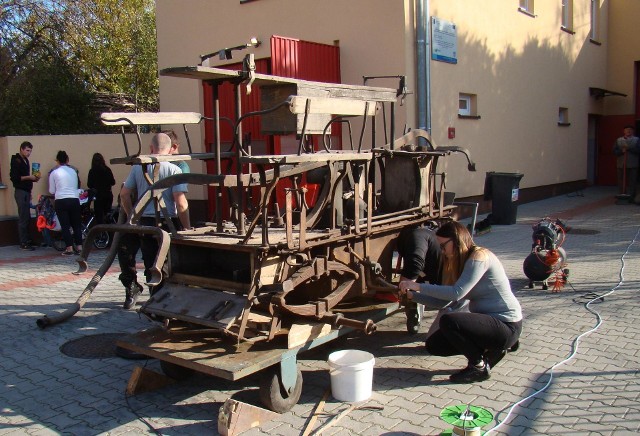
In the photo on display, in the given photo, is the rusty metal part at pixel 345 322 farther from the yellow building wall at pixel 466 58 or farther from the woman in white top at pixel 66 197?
the yellow building wall at pixel 466 58

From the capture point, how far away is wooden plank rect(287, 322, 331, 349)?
4.16m

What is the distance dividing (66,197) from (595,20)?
1592 cm

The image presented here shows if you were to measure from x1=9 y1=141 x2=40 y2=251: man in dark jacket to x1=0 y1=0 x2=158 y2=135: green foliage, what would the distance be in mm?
6187

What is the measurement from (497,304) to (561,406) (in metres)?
0.84

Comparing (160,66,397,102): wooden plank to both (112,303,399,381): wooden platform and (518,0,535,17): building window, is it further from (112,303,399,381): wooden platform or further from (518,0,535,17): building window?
(518,0,535,17): building window

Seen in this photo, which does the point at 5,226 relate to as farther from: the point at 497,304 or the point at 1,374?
the point at 497,304

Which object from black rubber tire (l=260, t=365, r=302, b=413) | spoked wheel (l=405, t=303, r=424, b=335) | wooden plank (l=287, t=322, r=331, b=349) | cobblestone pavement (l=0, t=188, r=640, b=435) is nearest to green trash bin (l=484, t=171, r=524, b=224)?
cobblestone pavement (l=0, t=188, r=640, b=435)

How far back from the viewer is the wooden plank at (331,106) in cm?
423

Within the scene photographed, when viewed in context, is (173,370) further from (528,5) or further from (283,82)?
(528,5)

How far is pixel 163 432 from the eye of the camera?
398cm

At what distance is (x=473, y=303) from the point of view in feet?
15.6

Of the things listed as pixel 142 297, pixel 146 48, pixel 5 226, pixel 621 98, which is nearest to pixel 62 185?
pixel 5 226

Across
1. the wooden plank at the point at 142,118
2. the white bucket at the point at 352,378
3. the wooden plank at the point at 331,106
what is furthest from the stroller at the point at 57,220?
the white bucket at the point at 352,378

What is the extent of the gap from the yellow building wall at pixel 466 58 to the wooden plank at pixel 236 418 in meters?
7.84
